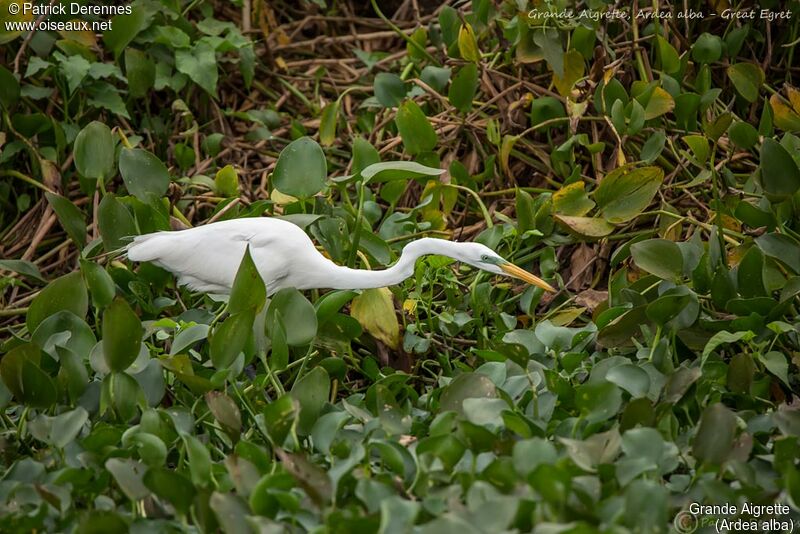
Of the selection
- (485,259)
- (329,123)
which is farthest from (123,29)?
(485,259)

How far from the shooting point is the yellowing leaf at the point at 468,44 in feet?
13.5

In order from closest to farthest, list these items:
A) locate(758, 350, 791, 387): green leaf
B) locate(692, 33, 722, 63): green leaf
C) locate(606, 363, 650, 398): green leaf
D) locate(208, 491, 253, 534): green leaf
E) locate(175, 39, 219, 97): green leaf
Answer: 1. locate(208, 491, 253, 534): green leaf
2. locate(606, 363, 650, 398): green leaf
3. locate(758, 350, 791, 387): green leaf
4. locate(692, 33, 722, 63): green leaf
5. locate(175, 39, 219, 97): green leaf

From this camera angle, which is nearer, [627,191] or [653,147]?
[627,191]

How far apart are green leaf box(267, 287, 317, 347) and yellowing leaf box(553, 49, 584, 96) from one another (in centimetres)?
155

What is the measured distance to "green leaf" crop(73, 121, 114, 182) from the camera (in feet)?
11.7

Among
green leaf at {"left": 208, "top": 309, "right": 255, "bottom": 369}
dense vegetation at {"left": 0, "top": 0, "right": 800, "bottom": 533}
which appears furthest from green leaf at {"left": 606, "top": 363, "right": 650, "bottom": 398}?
green leaf at {"left": 208, "top": 309, "right": 255, "bottom": 369}

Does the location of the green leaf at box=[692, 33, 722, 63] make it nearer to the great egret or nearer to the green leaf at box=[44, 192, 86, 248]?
the great egret

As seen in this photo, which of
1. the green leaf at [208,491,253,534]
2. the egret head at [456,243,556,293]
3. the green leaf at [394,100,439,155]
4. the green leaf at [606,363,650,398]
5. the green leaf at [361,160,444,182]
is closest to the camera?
the green leaf at [208,491,253,534]

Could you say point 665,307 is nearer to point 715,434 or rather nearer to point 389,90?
point 715,434

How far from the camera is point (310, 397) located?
2.71 m

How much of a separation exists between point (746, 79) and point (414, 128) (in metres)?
1.23

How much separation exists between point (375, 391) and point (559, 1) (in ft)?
6.41

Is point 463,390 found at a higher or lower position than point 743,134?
lower

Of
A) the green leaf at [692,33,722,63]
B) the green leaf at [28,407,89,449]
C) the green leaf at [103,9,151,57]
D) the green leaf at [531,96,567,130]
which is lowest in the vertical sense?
the green leaf at [28,407,89,449]
